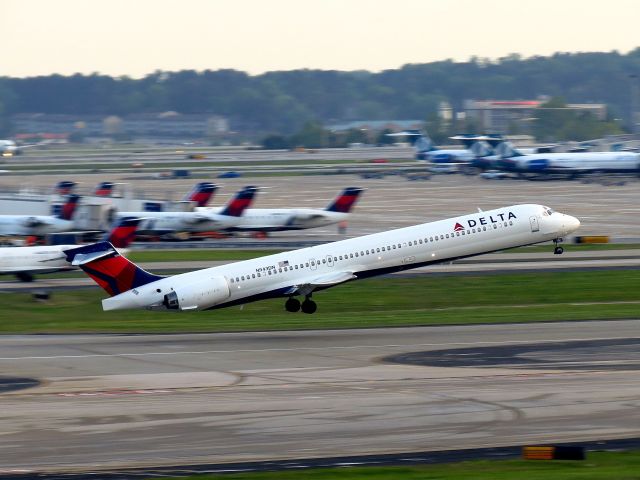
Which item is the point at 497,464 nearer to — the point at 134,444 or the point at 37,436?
the point at 134,444

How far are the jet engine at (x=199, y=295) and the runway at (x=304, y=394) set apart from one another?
16.4ft

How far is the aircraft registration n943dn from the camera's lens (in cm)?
5166

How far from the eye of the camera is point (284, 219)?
315 feet

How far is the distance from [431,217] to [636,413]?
80.4 metres

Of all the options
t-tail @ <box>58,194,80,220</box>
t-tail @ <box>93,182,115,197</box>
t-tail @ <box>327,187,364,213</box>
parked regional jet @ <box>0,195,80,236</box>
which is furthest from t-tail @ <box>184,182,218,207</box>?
t-tail @ <box>327,187,364,213</box>

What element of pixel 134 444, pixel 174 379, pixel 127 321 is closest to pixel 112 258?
pixel 127 321

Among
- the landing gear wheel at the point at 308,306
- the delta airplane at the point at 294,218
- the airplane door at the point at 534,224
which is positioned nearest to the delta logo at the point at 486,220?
the airplane door at the point at 534,224

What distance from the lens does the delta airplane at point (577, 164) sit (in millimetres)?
155875

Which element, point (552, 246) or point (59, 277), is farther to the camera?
point (552, 246)

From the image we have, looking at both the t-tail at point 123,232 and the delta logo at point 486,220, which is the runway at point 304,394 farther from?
the t-tail at point 123,232

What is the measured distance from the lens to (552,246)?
8275 centimetres

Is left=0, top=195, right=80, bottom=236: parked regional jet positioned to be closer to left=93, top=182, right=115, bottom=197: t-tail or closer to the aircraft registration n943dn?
left=93, top=182, right=115, bottom=197: t-tail

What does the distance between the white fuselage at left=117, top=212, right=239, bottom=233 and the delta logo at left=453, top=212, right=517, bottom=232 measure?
135ft

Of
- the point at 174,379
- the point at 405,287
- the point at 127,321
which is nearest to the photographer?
the point at 174,379
